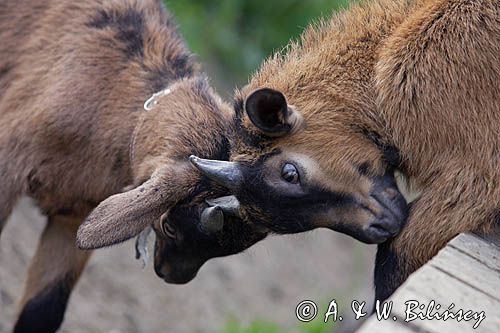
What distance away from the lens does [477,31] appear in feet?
14.9

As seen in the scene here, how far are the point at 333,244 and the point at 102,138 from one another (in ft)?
14.7

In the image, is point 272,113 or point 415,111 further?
point 272,113

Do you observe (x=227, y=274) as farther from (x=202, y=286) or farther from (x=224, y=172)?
(x=224, y=172)

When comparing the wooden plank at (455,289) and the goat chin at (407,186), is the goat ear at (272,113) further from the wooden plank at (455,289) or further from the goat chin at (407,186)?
the wooden plank at (455,289)

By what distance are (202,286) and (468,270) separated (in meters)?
4.80

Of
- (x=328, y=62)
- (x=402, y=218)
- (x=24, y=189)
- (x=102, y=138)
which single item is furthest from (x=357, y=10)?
(x=24, y=189)

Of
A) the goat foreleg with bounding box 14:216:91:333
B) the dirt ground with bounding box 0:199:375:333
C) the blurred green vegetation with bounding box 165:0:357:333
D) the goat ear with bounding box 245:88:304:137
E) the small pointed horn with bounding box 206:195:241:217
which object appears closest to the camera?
the goat ear with bounding box 245:88:304:137

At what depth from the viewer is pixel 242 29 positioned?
35.0 feet

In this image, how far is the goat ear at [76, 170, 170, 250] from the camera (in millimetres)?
4906

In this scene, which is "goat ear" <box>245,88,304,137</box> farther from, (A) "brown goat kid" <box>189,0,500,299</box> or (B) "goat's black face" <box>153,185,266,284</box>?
(B) "goat's black face" <box>153,185,266,284</box>

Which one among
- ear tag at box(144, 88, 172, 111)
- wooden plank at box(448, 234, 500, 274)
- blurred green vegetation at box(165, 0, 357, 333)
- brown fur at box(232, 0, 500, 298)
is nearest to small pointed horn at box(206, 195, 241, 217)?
brown fur at box(232, 0, 500, 298)

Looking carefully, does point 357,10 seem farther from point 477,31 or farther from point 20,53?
point 20,53

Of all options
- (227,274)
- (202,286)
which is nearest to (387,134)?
(202,286)

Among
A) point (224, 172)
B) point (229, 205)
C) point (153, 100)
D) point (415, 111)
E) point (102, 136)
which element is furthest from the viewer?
point (102, 136)
